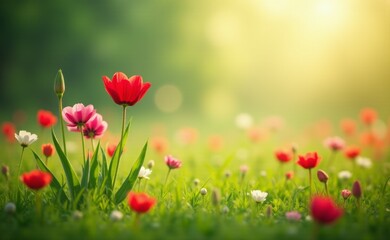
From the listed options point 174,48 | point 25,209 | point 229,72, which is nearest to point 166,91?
point 174,48

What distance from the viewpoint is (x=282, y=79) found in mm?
19734

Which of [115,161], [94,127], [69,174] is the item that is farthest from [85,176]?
[94,127]

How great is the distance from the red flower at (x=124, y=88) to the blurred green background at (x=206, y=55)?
10454mm

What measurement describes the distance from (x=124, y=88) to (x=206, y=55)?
15.2 meters

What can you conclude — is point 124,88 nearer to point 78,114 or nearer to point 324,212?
point 78,114

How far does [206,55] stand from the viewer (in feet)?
57.3

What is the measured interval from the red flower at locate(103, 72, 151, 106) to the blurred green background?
34.3 ft

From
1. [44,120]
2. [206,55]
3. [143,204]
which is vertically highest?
[206,55]

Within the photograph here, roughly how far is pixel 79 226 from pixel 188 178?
188 cm

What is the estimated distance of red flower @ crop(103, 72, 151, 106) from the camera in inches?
99.9

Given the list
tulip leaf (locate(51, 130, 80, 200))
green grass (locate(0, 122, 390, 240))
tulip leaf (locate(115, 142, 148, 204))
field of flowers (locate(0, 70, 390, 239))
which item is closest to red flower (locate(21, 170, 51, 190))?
field of flowers (locate(0, 70, 390, 239))

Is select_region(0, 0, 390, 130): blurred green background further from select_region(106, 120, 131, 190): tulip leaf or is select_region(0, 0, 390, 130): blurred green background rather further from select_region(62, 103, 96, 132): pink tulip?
select_region(62, 103, 96, 132): pink tulip

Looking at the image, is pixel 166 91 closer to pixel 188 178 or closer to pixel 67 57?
pixel 67 57

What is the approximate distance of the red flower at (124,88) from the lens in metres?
2.54
